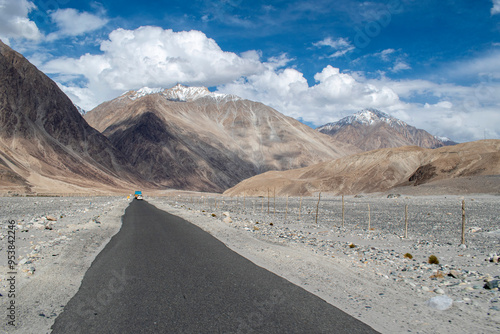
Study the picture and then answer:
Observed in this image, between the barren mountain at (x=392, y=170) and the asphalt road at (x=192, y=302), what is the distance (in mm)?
67271

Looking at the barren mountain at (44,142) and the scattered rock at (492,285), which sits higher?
the barren mountain at (44,142)

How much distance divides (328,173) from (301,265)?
3775 inches

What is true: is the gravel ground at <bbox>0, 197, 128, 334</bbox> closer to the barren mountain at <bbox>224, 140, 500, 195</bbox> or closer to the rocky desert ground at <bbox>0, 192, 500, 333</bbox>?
the rocky desert ground at <bbox>0, 192, 500, 333</bbox>

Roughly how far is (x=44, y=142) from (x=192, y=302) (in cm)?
11195

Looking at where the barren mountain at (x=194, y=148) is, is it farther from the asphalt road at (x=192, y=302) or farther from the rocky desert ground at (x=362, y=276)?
the asphalt road at (x=192, y=302)

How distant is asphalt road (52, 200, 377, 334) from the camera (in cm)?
520

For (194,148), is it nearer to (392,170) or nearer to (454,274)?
(392,170)

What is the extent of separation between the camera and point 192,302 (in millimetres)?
6148

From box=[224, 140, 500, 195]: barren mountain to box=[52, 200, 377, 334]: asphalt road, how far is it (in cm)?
6727

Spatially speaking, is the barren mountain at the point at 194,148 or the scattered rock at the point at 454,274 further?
the barren mountain at the point at 194,148

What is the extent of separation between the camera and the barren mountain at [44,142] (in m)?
84.1

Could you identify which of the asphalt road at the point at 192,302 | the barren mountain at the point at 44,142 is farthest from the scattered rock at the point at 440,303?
the barren mountain at the point at 44,142

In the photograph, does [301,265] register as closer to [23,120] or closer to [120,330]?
[120,330]

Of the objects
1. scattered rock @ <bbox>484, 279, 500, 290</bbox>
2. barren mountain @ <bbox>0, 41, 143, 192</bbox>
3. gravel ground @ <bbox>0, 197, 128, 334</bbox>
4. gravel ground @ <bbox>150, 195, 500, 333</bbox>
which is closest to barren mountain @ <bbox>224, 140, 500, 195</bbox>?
barren mountain @ <bbox>0, 41, 143, 192</bbox>
